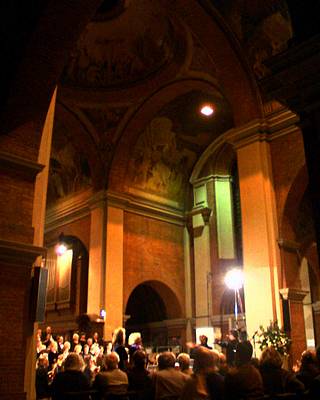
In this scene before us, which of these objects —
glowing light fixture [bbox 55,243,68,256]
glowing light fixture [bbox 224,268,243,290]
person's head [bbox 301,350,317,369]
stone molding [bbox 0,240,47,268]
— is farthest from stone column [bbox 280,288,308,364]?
glowing light fixture [bbox 55,243,68,256]

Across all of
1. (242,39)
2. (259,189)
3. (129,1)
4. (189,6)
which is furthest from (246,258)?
(129,1)

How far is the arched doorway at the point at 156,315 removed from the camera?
1791cm

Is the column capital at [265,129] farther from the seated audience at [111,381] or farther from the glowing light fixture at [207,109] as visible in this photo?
the seated audience at [111,381]

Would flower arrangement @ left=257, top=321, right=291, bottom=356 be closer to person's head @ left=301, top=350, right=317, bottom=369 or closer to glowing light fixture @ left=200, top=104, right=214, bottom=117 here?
person's head @ left=301, top=350, right=317, bottom=369

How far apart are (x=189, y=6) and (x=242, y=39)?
1.56 metres

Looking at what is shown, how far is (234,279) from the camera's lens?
13617 millimetres

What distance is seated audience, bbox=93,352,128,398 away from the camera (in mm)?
4742

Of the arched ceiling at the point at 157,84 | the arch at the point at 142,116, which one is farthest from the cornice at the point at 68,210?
the arch at the point at 142,116

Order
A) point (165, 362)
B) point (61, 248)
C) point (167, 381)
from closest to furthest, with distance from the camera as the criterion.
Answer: point (167, 381)
point (165, 362)
point (61, 248)

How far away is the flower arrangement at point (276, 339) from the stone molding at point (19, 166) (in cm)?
593

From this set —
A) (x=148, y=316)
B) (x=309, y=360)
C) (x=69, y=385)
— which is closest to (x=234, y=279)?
(x=148, y=316)

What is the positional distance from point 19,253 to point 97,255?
941cm

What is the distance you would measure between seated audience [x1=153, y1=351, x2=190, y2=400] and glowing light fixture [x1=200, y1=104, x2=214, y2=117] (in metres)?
13.2

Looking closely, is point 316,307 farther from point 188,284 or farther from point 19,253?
point 19,253
